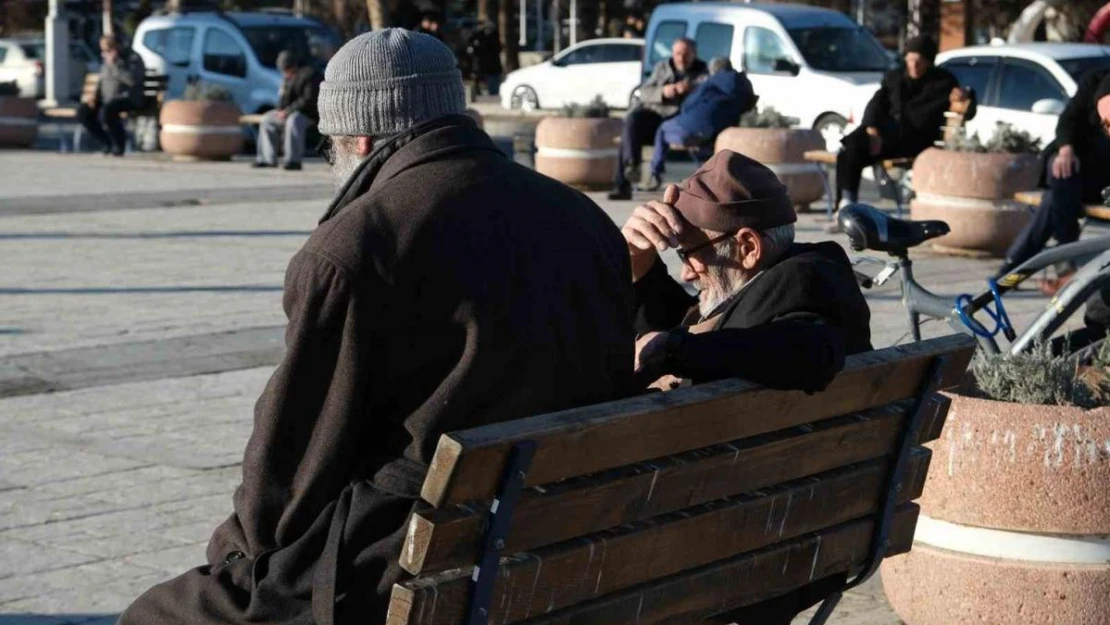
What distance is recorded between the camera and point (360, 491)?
3.08 metres

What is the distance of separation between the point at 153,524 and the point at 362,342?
301 centimetres

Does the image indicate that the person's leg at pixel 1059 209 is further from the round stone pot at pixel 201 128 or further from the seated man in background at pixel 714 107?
the round stone pot at pixel 201 128

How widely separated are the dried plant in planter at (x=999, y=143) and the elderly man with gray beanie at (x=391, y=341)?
9834 mm

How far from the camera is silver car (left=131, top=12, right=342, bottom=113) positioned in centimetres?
2550

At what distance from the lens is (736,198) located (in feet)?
13.1

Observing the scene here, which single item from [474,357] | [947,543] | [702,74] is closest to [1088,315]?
[947,543]

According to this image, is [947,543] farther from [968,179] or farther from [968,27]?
[968,27]

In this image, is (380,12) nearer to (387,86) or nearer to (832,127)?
(832,127)

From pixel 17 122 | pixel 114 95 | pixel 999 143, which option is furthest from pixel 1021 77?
pixel 17 122

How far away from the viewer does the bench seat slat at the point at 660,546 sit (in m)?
2.99

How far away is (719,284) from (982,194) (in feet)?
28.9

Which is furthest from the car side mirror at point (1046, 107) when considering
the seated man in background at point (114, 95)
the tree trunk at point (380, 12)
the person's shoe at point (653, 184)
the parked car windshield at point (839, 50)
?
the tree trunk at point (380, 12)

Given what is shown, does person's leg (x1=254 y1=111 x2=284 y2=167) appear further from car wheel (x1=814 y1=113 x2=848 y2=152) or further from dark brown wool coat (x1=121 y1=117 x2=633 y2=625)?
dark brown wool coat (x1=121 y1=117 x2=633 y2=625)

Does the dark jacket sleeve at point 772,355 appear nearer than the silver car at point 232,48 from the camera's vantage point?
Yes
